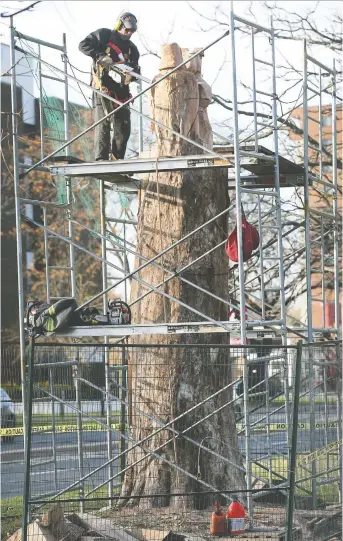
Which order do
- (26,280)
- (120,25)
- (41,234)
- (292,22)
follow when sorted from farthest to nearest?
(26,280), (41,234), (292,22), (120,25)

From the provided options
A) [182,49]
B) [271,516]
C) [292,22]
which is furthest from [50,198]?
[271,516]

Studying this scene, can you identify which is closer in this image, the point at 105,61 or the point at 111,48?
the point at 105,61

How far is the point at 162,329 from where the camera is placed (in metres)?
10.9

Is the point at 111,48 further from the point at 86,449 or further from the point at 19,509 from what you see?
the point at 19,509

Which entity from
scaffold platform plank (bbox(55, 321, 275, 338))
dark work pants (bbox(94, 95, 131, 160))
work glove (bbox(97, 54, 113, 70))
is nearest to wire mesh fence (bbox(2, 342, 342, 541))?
scaffold platform plank (bbox(55, 321, 275, 338))

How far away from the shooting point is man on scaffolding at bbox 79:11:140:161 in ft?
38.5

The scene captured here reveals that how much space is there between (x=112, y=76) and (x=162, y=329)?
10.1 feet

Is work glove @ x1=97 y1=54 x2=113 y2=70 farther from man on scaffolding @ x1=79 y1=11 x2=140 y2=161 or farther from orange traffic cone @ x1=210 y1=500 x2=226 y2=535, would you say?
orange traffic cone @ x1=210 y1=500 x2=226 y2=535

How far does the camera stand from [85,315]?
1137 cm

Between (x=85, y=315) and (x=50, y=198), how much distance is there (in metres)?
26.5

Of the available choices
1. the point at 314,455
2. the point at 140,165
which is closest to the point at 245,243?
the point at 140,165

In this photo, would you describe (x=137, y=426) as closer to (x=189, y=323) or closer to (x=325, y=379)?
(x=189, y=323)

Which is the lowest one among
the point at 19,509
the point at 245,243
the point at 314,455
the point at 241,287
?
the point at 19,509

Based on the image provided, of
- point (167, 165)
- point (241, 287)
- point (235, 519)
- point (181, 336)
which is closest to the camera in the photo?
point (235, 519)
